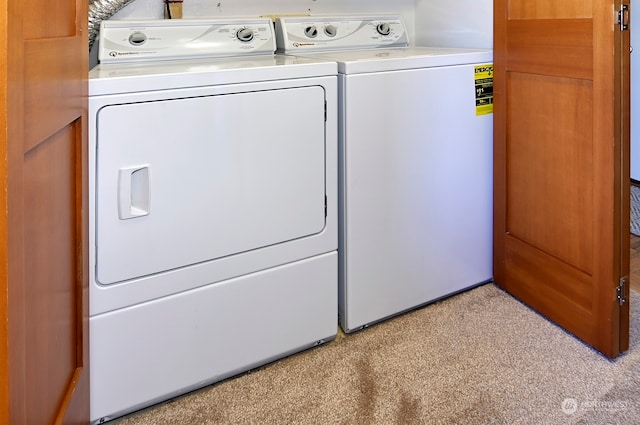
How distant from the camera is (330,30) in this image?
83.6 inches

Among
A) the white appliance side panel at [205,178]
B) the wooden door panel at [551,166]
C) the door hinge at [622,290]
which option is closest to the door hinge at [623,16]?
the wooden door panel at [551,166]

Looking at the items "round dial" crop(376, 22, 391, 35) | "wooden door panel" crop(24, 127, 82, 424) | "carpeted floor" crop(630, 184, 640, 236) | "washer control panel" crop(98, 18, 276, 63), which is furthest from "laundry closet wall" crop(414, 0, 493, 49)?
"wooden door panel" crop(24, 127, 82, 424)

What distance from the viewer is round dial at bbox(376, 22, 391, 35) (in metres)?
2.25

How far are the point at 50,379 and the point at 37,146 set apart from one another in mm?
404

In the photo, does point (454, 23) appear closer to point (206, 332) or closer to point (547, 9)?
point (547, 9)

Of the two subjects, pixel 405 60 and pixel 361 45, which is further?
pixel 361 45

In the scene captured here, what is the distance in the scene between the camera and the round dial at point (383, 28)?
7.38ft

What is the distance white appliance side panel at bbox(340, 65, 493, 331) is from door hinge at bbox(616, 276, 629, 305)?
0.55 meters

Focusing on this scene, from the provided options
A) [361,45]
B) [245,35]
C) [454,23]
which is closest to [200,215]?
[245,35]

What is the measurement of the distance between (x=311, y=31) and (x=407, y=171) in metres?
0.70

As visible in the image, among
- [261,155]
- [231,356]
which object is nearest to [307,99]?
[261,155]

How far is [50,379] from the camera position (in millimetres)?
937

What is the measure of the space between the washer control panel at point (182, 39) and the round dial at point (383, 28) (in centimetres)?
51
